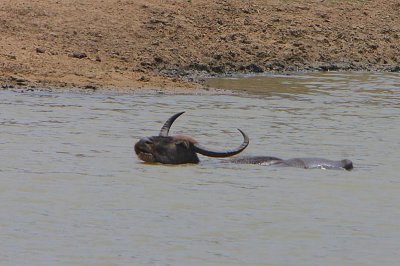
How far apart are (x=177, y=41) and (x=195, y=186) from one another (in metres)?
9.21

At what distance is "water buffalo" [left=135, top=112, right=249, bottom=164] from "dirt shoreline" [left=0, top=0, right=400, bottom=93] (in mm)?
5241

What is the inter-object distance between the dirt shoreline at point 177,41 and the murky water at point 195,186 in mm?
1145

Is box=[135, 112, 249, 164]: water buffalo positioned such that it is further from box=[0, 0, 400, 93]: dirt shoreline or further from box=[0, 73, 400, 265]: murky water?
box=[0, 0, 400, 93]: dirt shoreline

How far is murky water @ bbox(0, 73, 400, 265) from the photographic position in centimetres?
802

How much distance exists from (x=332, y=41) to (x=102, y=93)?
5.96 m

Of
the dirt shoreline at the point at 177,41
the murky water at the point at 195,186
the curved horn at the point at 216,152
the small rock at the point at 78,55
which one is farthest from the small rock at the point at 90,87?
the curved horn at the point at 216,152

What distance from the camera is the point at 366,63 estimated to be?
20234mm

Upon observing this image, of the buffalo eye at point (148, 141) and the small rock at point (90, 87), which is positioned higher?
the buffalo eye at point (148, 141)

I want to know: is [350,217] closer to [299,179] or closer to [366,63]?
[299,179]

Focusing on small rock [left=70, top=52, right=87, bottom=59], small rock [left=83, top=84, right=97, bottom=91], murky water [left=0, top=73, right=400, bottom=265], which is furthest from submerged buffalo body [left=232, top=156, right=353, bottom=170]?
small rock [left=70, top=52, right=87, bottom=59]

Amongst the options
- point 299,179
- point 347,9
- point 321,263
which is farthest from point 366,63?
point 321,263

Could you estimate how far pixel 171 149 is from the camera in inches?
→ 434

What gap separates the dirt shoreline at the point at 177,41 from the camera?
1678 cm

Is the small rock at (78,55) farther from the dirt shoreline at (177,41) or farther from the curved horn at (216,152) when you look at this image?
the curved horn at (216,152)
